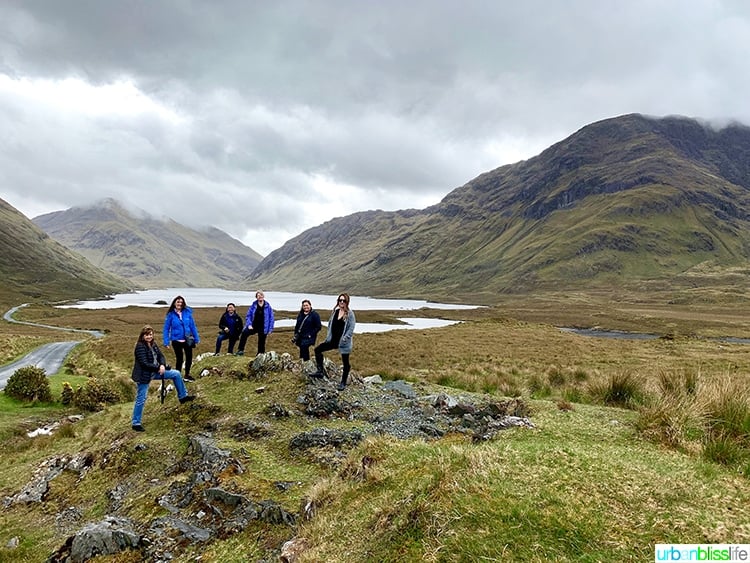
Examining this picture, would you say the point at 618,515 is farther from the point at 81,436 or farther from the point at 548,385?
the point at 81,436

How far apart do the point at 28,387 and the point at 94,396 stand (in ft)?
12.2

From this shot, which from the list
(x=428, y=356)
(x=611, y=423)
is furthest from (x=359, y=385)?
(x=428, y=356)

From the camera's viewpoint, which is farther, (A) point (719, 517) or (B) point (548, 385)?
(B) point (548, 385)

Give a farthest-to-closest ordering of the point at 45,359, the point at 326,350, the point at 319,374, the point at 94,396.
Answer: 1. the point at 45,359
2. the point at 94,396
3. the point at 319,374
4. the point at 326,350

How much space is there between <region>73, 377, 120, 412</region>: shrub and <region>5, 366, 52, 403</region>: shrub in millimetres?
1712

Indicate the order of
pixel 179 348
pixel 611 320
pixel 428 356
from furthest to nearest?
pixel 611 320 → pixel 428 356 → pixel 179 348

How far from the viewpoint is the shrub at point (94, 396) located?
2466cm

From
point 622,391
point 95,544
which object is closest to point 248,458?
point 95,544

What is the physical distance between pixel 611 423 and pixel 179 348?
14.6 m

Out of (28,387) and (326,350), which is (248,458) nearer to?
(326,350)

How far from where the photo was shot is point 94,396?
990 inches

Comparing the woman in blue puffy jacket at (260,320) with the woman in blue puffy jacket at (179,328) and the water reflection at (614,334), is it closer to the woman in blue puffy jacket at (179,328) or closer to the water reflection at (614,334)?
the woman in blue puffy jacket at (179,328)

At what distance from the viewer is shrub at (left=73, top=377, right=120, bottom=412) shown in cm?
2466

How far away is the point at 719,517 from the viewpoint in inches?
186
